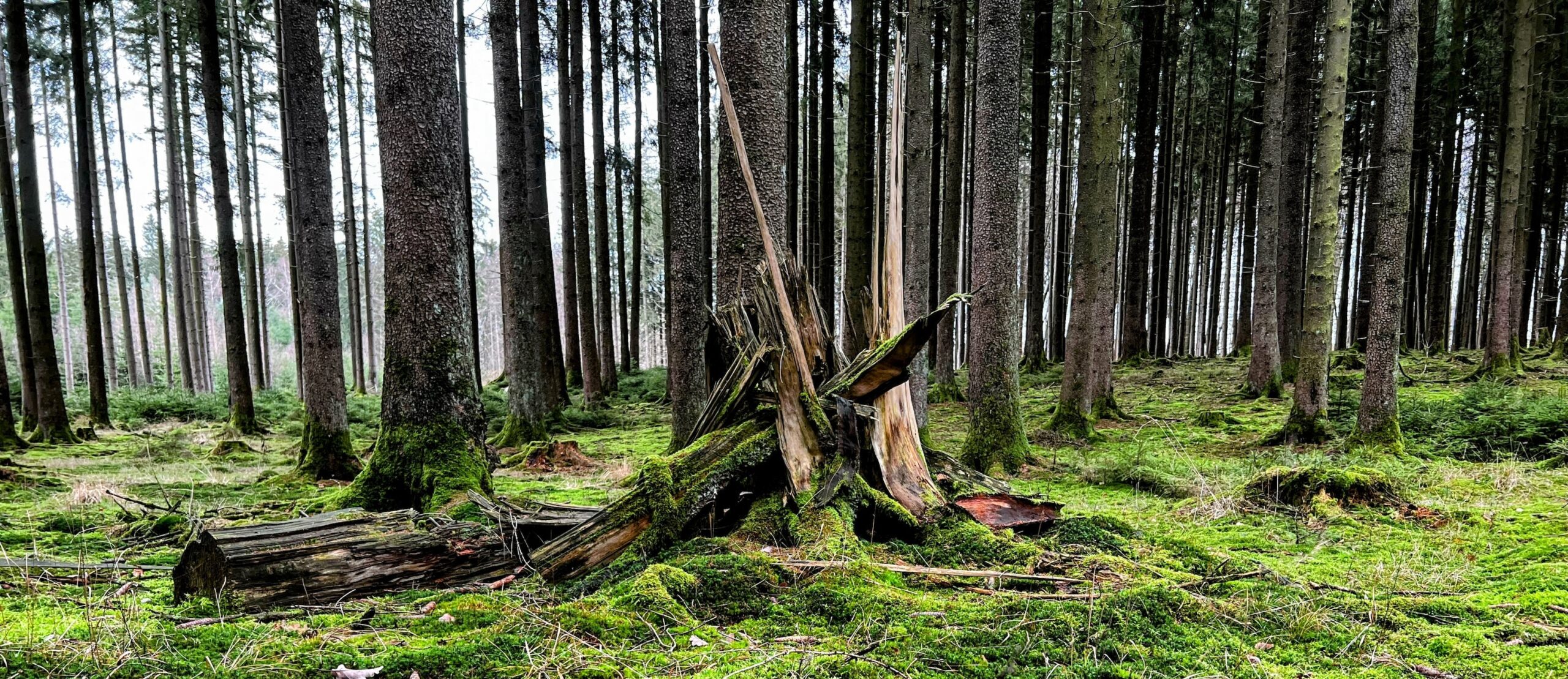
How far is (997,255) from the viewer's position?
6922 mm

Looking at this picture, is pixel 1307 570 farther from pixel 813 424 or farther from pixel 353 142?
pixel 353 142

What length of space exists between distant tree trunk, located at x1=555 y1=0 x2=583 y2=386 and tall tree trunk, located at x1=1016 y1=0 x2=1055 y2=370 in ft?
27.7

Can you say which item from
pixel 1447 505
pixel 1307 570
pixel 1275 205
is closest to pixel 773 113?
pixel 1307 570

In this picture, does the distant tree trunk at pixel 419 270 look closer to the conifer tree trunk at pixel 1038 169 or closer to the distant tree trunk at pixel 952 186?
the distant tree trunk at pixel 952 186

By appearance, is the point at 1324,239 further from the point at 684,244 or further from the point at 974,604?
the point at 974,604

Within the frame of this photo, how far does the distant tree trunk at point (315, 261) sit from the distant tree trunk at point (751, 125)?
4100 millimetres

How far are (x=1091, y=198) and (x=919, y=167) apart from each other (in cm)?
219

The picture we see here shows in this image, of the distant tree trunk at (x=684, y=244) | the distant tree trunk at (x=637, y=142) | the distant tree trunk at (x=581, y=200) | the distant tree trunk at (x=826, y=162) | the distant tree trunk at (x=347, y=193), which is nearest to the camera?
the distant tree trunk at (x=684, y=244)

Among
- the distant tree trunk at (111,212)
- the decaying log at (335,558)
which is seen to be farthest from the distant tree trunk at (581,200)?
the distant tree trunk at (111,212)

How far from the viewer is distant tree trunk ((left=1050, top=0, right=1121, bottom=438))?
8.58 metres

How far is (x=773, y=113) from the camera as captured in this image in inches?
258

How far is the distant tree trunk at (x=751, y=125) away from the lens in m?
6.50

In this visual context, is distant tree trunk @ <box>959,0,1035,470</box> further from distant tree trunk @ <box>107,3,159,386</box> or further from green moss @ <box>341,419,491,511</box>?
distant tree trunk @ <box>107,3,159,386</box>

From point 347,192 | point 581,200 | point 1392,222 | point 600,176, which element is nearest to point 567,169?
point 581,200
